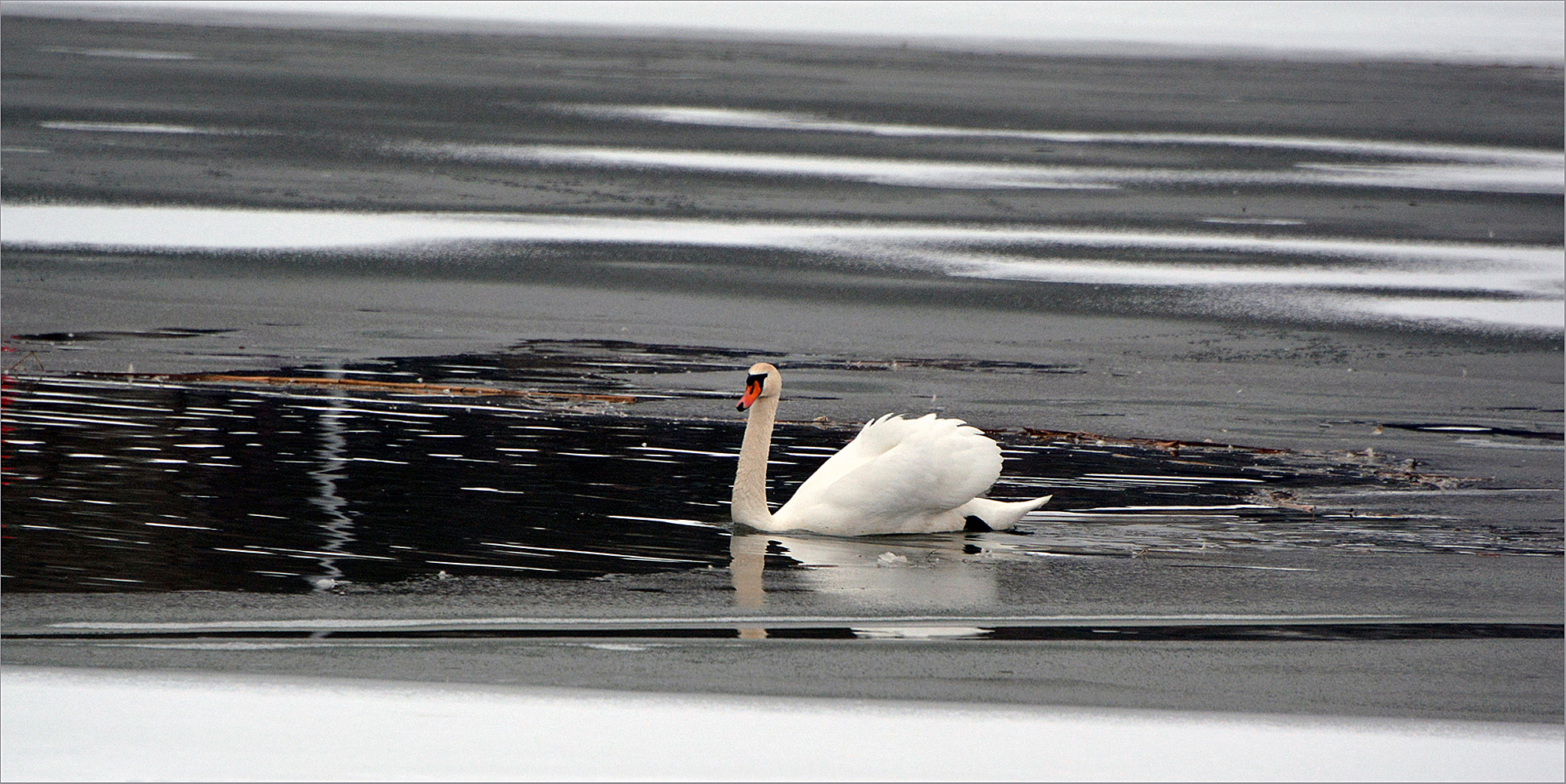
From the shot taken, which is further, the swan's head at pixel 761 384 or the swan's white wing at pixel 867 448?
the swan's head at pixel 761 384

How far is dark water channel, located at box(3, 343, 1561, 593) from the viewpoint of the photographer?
721cm

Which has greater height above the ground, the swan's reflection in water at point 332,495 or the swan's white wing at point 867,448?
the swan's white wing at point 867,448

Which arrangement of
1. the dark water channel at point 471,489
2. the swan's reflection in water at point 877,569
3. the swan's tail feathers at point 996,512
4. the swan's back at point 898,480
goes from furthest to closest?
1. the swan's tail feathers at point 996,512
2. the swan's back at point 898,480
3. the dark water channel at point 471,489
4. the swan's reflection in water at point 877,569

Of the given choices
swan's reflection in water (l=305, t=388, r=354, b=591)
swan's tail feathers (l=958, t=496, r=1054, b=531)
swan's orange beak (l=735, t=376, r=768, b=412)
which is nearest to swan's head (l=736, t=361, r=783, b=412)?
swan's orange beak (l=735, t=376, r=768, b=412)

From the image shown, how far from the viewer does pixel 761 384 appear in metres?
8.46

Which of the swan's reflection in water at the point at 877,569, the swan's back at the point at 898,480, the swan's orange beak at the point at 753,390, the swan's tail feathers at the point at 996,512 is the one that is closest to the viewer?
the swan's reflection in water at the point at 877,569

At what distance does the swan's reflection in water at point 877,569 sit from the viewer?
705 centimetres

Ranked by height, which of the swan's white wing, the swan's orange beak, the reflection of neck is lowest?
the reflection of neck

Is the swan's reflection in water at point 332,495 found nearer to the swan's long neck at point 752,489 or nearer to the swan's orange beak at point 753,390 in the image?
the swan's long neck at point 752,489

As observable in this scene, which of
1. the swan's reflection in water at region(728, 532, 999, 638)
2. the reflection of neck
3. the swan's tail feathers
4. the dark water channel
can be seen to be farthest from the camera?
the swan's tail feathers

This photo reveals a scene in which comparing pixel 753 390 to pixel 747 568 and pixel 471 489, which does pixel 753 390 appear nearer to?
pixel 747 568

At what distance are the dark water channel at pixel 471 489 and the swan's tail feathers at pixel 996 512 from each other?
0.06 m

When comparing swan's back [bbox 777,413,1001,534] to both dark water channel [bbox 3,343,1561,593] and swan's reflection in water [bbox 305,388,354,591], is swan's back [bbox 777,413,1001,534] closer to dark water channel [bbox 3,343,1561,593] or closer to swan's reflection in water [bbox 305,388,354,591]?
dark water channel [bbox 3,343,1561,593]

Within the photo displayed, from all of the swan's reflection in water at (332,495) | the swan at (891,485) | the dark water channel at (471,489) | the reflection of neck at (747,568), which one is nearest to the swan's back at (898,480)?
the swan at (891,485)
